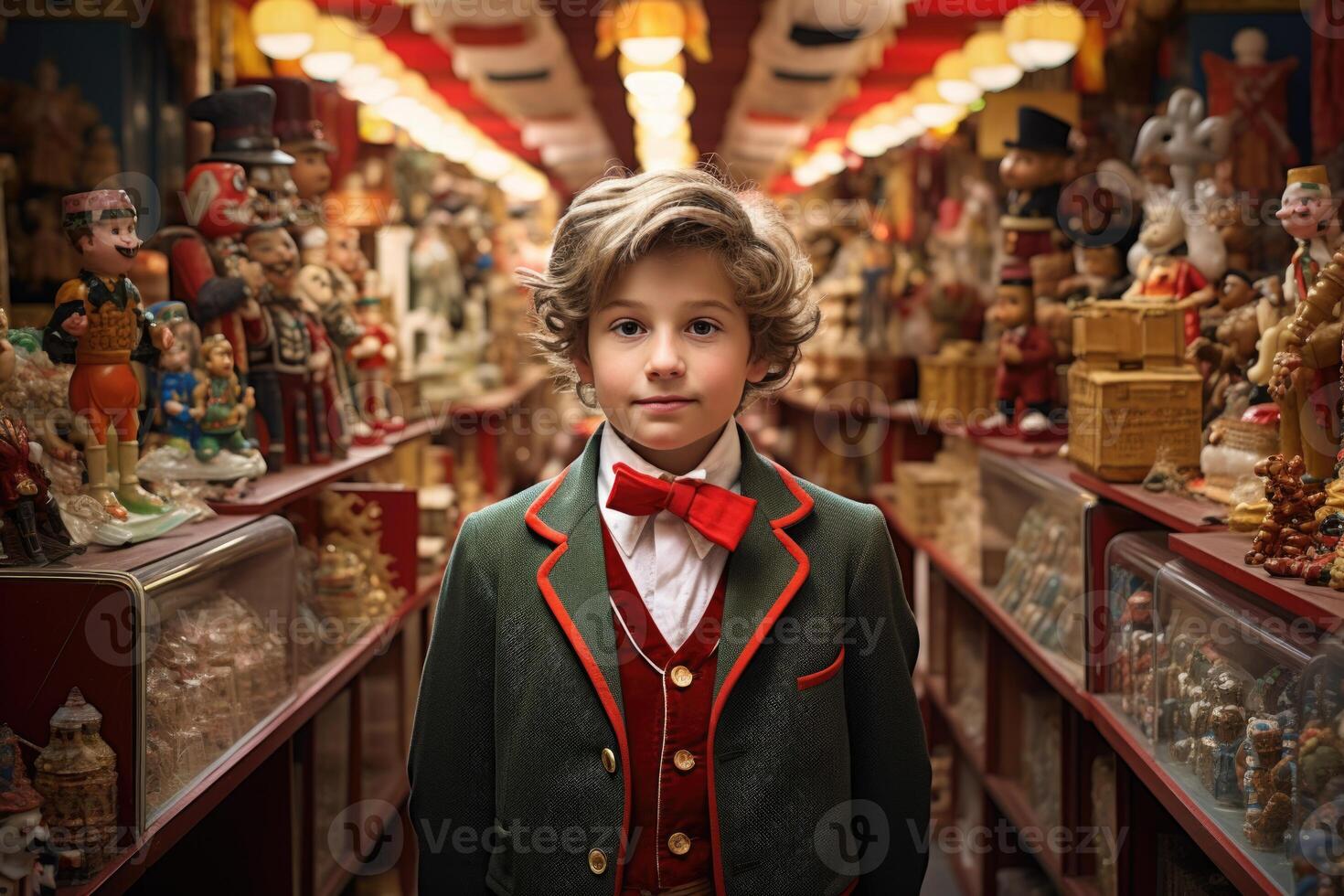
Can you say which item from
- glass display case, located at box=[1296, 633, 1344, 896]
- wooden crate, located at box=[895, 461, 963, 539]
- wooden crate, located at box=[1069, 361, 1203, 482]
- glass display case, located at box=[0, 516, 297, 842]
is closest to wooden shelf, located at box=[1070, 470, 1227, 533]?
wooden crate, located at box=[1069, 361, 1203, 482]

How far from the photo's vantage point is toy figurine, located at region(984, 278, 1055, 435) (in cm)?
473

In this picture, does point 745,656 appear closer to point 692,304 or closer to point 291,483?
point 692,304

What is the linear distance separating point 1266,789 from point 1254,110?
2.71 m

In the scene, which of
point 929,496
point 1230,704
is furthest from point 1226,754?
point 929,496

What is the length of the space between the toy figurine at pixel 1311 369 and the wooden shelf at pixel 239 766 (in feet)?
7.01

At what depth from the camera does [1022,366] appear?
4.77 metres

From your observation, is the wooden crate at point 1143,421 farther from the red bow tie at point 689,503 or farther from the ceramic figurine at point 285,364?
the ceramic figurine at point 285,364

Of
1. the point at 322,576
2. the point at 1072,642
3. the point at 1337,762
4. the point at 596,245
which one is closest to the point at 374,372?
the point at 322,576

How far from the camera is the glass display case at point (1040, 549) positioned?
359 cm

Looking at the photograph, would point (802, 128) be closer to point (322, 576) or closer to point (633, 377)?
point (322, 576)

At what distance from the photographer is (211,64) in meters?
5.84

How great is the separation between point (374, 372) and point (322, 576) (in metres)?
1.34

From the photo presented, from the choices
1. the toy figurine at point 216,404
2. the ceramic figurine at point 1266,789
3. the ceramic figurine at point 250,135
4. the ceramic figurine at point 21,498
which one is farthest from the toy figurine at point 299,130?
the ceramic figurine at point 1266,789

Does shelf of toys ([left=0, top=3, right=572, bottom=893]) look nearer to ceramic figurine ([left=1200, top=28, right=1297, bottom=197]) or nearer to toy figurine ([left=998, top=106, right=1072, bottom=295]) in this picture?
toy figurine ([left=998, top=106, right=1072, bottom=295])
